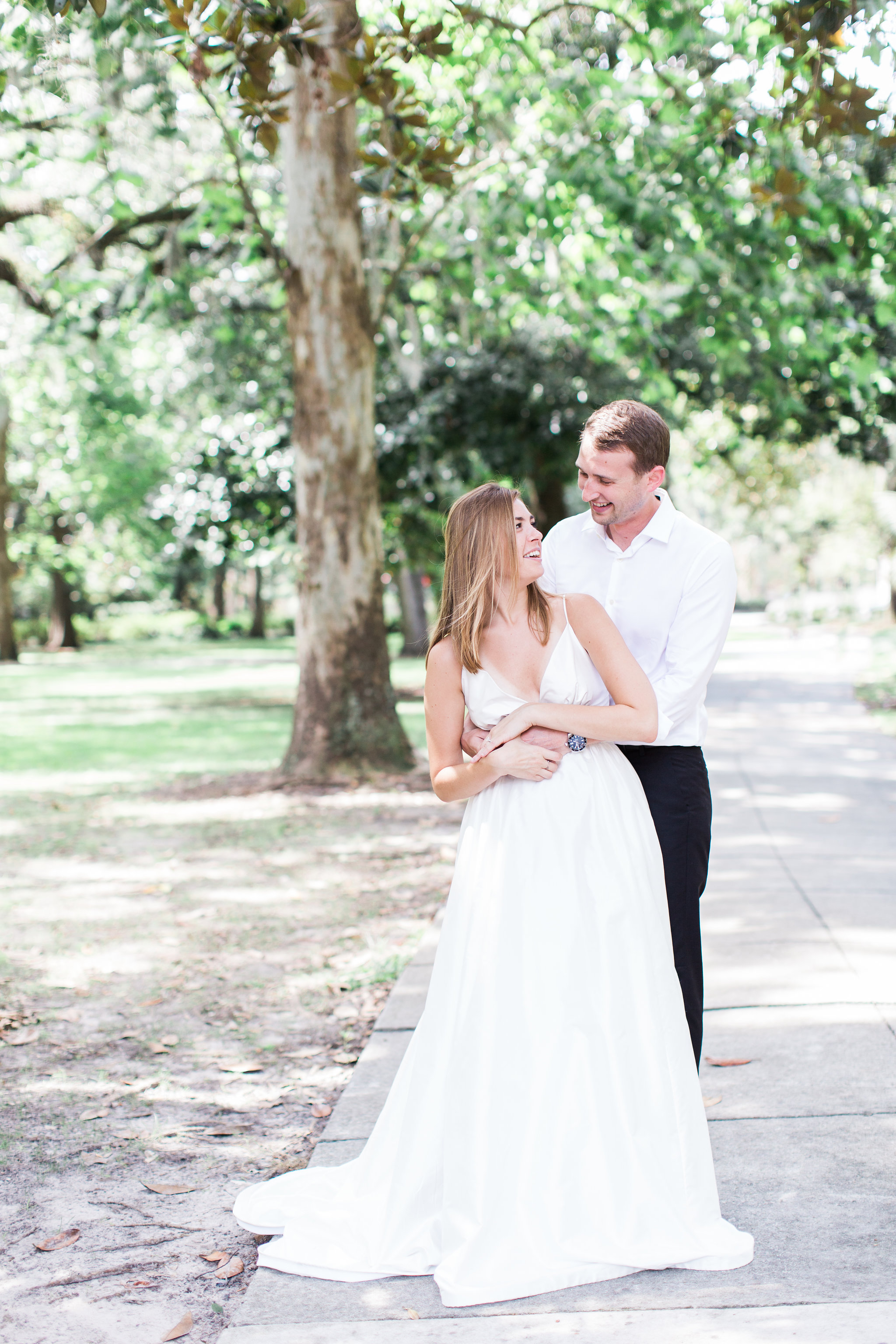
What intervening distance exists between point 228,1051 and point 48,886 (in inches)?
126

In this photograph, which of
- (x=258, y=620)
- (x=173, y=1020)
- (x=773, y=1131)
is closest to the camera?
(x=773, y=1131)

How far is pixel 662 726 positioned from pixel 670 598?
0.41 m

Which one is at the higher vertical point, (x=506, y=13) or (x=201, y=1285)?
(x=506, y=13)

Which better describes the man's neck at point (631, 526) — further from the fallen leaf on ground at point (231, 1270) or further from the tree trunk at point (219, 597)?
the tree trunk at point (219, 597)

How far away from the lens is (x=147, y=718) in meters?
17.8

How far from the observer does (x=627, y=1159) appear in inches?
115

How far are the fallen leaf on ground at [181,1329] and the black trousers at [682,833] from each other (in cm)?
157

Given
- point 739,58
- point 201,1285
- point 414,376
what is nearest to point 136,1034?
point 201,1285

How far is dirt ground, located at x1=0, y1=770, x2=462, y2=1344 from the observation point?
125 inches

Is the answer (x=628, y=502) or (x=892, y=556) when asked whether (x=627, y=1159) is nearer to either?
(x=628, y=502)

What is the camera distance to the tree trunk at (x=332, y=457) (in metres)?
10.2

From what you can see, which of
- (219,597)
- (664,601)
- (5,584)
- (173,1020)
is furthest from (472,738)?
(219,597)

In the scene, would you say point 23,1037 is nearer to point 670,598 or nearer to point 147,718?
point 670,598

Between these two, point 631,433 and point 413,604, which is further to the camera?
point 413,604
